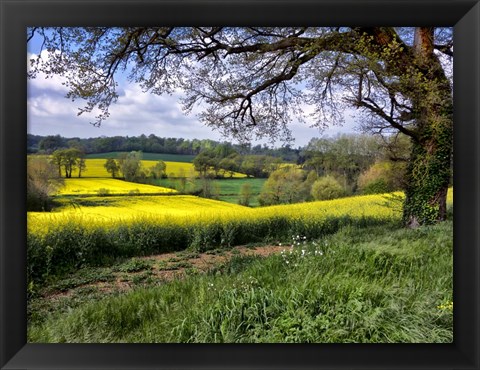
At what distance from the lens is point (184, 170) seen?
10.4 feet

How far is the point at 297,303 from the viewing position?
281 cm

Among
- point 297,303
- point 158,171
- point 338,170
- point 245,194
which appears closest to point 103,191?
point 158,171

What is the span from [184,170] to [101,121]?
2.47 feet

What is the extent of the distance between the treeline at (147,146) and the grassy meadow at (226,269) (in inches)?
5.8

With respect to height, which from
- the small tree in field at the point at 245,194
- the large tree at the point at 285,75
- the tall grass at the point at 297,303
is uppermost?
the large tree at the point at 285,75

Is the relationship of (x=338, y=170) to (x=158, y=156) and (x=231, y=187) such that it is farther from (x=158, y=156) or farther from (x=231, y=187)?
(x=158, y=156)

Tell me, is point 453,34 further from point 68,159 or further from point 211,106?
point 68,159

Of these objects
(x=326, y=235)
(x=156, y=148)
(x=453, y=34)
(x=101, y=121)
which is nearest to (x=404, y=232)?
(x=326, y=235)

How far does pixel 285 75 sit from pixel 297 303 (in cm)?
180
